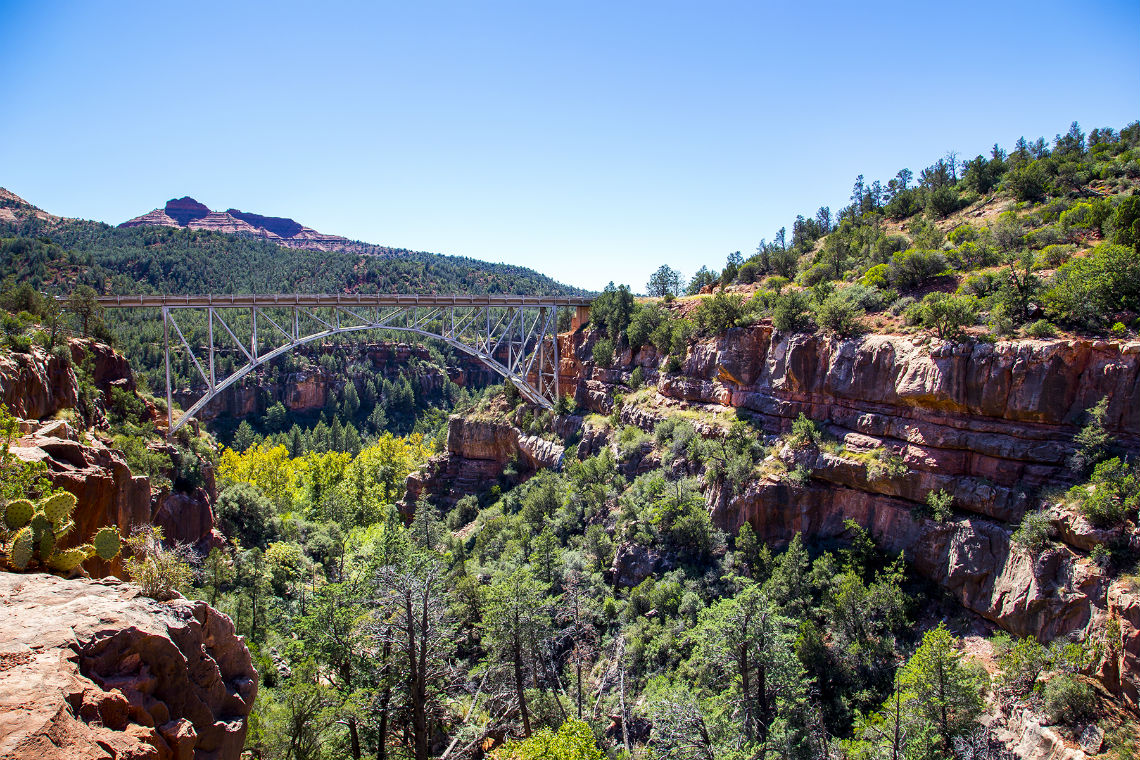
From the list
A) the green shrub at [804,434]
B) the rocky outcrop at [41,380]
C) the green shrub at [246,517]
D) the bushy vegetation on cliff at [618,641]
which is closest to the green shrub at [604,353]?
the bushy vegetation on cliff at [618,641]

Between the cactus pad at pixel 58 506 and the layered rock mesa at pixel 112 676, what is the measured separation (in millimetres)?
1176

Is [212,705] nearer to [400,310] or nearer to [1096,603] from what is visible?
[1096,603]

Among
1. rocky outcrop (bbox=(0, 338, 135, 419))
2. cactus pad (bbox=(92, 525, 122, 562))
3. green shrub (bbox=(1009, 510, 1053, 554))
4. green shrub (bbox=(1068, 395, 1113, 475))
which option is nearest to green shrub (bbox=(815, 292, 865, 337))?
green shrub (bbox=(1068, 395, 1113, 475))

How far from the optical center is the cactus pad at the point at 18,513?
903 cm

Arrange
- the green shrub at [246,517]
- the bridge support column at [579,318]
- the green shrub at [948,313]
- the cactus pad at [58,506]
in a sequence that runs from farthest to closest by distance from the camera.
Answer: the bridge support column at [579,318], the green shrub at [246,517], the green shrub at [948,313], the cactus pad at [58,506]

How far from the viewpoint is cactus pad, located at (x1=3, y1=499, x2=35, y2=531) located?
9031 millimetres

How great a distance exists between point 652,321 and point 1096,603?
2539 cm

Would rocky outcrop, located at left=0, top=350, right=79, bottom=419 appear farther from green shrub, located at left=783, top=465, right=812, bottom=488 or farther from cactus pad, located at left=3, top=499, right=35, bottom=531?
green shrub, located at left=783, top=465, right=812, bottom=488

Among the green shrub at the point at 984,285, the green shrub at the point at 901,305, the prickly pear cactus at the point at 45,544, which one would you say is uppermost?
the green shrub at the point at 984,285

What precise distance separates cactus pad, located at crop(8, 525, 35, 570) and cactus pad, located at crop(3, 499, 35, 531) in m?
0.35

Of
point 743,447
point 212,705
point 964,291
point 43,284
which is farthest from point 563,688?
point 43,284

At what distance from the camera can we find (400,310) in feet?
129

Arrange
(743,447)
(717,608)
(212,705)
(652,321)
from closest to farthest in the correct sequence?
(212,705) < (717,608) < (743,447) < (652,321)

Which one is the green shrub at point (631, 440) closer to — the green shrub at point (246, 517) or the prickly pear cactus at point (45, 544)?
the green shrub at point (246, 517)
